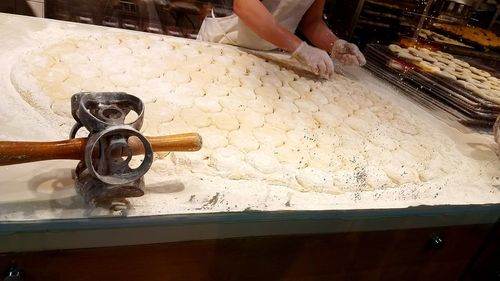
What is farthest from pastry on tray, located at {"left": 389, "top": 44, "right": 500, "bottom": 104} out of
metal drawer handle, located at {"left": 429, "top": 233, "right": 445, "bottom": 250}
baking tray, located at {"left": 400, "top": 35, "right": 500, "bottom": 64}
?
metal drawer handle, located at {"left": 429, "top": 233, "right": 445, "bottom": 250}

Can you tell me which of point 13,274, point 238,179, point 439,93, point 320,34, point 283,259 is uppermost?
point 320,34

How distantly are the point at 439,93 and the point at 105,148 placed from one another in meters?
2.22

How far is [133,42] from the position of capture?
1.89 m

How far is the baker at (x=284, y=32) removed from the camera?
6.89 feet

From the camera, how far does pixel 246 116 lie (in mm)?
1558

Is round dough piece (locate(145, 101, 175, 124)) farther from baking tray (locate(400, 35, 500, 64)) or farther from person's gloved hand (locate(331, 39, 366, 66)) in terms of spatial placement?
baking tray (locate(400, 35, 500, 64))

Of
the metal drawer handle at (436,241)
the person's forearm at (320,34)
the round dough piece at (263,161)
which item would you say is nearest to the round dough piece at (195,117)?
the round dough piece at (263,161)

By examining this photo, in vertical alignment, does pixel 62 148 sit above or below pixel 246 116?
above

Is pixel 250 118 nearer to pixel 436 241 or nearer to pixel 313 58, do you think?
pixel 313 58

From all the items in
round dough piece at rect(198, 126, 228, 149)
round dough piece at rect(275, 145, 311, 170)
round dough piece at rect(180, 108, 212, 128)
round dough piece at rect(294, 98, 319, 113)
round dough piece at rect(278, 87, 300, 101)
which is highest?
round dough piece at rect(278, 87, 300, 101)

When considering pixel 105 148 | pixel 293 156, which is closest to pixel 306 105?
pixel 293 156

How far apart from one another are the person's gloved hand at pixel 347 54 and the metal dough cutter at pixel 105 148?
172cm

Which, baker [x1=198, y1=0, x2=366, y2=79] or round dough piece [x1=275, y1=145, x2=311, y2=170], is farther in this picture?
baker [x1=198, y1=0, x2=366, y2=79]

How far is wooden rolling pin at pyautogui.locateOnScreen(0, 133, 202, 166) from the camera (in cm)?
77
